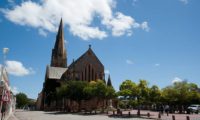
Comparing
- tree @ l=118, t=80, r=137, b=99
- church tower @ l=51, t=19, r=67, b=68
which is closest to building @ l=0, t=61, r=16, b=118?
tree @ l=118, t=80, r=137, b=99

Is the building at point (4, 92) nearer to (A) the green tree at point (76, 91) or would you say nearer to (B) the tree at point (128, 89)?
(B) the tree at point (128, 89)

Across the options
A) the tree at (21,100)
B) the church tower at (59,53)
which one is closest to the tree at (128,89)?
the church tower at (59,53)

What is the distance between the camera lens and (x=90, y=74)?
8488cm

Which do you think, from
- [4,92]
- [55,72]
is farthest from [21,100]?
[4,92]

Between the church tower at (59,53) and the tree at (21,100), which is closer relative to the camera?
the church tower at (59,53)

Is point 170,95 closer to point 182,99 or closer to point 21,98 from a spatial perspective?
point 182,99

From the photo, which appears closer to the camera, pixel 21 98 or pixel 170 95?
pixel 170 95

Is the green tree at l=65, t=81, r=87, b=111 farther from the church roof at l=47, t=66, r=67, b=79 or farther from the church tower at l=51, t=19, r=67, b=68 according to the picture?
the church tower at l=51, t=19, r=67, b=68

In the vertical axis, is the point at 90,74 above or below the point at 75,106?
above

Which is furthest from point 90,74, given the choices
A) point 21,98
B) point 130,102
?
point 21,98

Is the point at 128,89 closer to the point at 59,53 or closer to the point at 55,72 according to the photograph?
the point at 55,72

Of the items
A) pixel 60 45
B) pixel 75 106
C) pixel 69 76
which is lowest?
pixel 75 106

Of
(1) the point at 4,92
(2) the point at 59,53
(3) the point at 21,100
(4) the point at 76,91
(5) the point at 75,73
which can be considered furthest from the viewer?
(3) the point at 21,100

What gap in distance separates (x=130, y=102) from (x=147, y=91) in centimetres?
365
